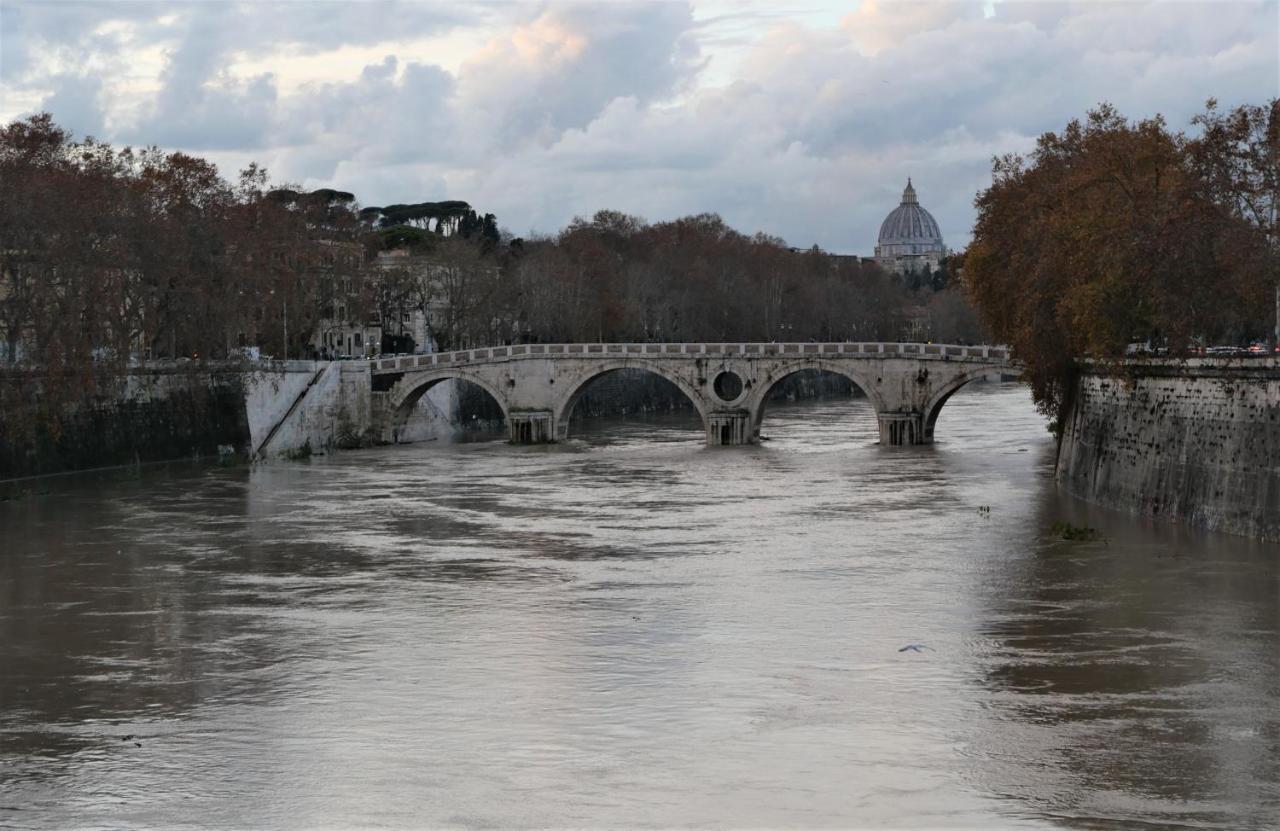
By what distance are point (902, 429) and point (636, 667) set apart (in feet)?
115

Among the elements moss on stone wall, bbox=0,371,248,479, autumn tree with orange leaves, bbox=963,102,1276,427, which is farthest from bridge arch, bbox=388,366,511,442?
autumn tree with orange leaves, bbox=963,102,1276,427

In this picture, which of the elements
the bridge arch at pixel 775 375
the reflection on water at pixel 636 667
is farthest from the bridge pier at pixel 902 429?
the reflection on water at pixel 636 667

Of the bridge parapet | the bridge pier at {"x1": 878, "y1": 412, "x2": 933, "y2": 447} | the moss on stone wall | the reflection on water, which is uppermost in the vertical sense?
the bridge parapet

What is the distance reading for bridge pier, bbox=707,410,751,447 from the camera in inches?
2202

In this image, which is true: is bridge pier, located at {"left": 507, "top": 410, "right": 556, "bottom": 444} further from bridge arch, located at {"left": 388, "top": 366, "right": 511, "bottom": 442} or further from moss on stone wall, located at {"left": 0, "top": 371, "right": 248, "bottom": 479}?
moss on stone wall, located at {"left": 0, "top": 371, "right": 248, "bottom": 479}

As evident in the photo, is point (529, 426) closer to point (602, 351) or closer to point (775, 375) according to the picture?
point (602, 351)

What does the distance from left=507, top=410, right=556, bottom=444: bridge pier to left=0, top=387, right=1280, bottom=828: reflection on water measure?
19.7 meters

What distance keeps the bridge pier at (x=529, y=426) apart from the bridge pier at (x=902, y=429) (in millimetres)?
11101

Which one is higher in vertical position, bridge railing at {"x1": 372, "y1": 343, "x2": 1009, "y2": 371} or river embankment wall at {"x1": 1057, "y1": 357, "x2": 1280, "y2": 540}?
bridge railing at {"x1": 372, "y1": 343, "x2": 1009, "y2": 371}

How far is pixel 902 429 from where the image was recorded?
178 feet

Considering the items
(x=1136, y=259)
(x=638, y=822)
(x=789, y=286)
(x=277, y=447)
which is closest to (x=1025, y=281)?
(x=1136, y=259)

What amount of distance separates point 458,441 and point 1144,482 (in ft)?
101

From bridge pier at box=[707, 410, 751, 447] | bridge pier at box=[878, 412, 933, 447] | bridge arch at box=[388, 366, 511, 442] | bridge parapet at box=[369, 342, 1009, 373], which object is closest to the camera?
bridge pier at box=[878, 412, 933, 447]

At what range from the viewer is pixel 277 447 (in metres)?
52.5
